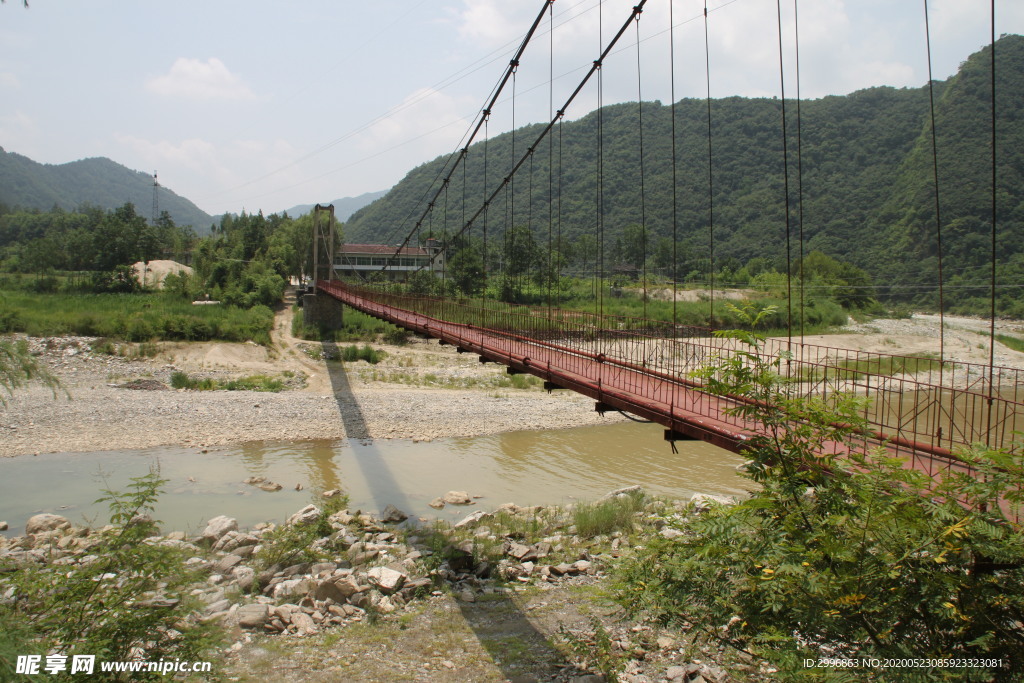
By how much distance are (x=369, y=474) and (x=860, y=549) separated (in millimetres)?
6809

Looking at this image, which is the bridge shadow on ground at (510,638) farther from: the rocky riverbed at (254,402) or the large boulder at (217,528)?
the rocky riverbed at (254,402)

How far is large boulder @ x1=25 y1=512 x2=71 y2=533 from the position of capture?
5445mm

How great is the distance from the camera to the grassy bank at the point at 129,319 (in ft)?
49.0

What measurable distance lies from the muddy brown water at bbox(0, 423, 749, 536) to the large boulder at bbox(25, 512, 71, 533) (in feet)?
0.68

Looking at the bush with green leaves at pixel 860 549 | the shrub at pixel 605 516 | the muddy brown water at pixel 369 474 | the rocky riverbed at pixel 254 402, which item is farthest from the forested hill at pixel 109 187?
the bush with green leaves at pixel 860 549

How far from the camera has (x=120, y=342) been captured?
1481 cm

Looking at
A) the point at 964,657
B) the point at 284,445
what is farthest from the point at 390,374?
the point at 964,657

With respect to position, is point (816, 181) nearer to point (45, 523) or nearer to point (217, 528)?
point (217, 528)

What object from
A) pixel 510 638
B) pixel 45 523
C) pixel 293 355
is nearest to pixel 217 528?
pixel 45 523

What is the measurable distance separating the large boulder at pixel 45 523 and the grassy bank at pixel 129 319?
1064 centimetres

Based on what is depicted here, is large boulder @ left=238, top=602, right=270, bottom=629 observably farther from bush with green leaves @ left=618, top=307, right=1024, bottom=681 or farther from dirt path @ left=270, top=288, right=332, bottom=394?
dirt path @ left=270, top=288, right=332, bottom=394

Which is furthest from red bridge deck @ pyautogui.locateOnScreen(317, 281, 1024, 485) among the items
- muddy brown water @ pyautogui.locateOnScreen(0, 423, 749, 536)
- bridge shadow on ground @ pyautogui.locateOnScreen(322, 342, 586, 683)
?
muddy brown water @ pyautogui.locateOnScreen(0, 423, 749, 536)

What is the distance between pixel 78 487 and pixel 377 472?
3301 mm

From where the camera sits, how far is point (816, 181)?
40.2m
